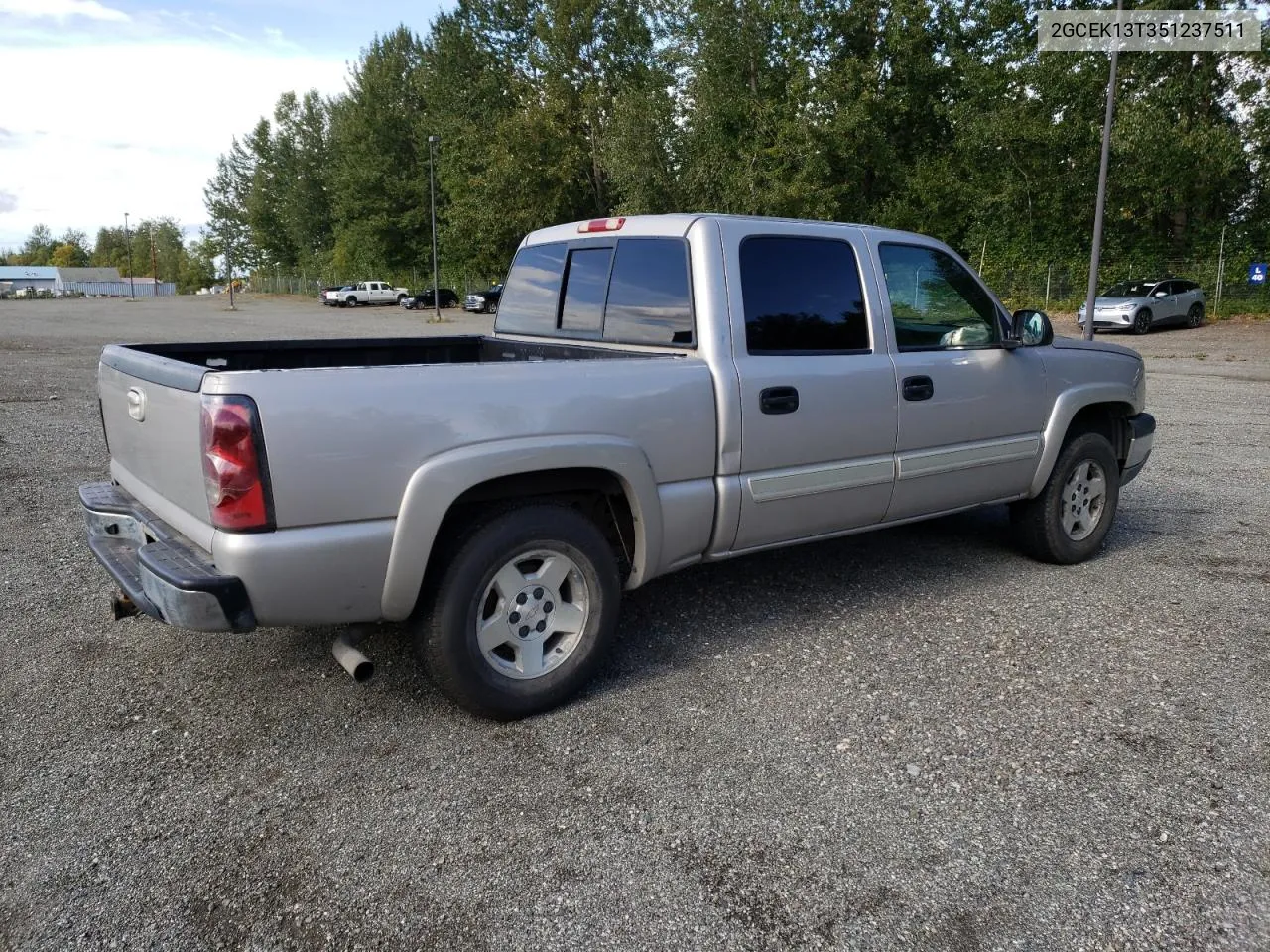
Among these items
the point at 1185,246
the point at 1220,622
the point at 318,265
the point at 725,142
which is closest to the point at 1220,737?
the point at 1220,622

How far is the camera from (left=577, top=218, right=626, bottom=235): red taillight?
4.34 m

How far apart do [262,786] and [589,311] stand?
251 cm

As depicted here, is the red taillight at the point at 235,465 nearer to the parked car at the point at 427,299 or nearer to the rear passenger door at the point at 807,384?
the rear passenger door at the point at 807,384

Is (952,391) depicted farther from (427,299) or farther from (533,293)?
(427,299)

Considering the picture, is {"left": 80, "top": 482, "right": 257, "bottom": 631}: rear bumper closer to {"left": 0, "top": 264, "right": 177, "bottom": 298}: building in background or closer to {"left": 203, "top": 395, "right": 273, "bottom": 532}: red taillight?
{"left": 203, "top": 395, "right": 273, "bottom": 532}: red taillight

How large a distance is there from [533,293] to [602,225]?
2.11 feet

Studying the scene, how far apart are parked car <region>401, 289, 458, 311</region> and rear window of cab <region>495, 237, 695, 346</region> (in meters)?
49.3

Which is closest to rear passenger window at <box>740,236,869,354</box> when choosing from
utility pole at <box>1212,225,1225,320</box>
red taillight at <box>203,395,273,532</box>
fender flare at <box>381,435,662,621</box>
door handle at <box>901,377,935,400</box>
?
door handle at <box>901,377,935,400</box>

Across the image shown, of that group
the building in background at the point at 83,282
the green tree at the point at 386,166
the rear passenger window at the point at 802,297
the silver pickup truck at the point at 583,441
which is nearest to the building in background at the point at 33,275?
the building in background at the point at 83,282

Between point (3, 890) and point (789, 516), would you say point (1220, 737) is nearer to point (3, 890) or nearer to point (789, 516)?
point (789, 516)

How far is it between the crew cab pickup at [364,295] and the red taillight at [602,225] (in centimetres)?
5533

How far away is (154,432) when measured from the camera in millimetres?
3336

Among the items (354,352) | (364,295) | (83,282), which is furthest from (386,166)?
(83,282)

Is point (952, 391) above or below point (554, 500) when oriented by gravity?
above
